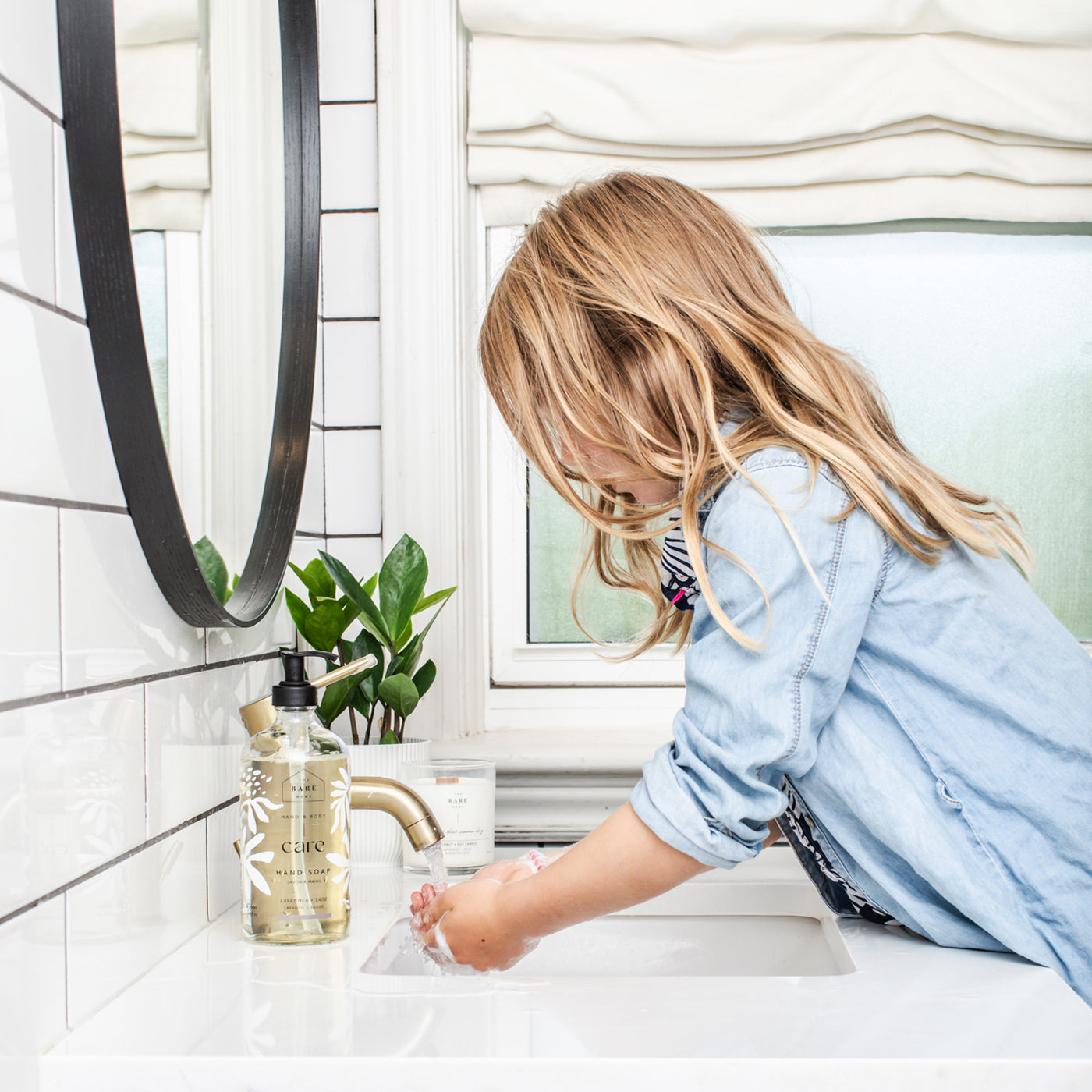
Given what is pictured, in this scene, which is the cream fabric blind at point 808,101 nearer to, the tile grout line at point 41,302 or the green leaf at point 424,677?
the green leaf at point 424,677

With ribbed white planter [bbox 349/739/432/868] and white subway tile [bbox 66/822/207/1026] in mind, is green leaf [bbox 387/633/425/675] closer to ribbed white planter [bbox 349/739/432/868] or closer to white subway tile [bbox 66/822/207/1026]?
ribbed white planter [bbox 349/739/432/868]

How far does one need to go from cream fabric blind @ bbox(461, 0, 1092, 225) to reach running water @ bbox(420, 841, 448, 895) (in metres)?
0.84

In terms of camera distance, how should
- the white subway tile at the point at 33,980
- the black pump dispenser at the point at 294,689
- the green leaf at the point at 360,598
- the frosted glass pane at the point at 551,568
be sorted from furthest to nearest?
the frosted glass pane at the point at 551,568
the green leaf at the point at 360,598
the black pump dispenser at the point at 294,689
the white subway tile at the point at 33,980

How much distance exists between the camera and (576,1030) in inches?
24.4

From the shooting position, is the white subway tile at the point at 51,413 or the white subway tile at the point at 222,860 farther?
the white subway tile at the point at 222,860

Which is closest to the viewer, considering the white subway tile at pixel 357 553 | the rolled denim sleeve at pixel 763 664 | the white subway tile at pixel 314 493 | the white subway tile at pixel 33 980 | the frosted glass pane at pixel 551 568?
the white subway tile at pixel 33 980

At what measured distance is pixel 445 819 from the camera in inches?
42.2

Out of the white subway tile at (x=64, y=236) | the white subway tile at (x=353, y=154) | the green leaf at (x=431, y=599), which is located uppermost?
the white subway tile at (x=353, y=154)

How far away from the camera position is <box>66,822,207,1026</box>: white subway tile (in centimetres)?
64

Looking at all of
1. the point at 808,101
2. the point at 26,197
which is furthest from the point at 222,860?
the point at 808,101

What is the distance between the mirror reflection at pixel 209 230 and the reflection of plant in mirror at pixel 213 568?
0.03 feet

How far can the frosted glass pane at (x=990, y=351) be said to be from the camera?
54.4 inches

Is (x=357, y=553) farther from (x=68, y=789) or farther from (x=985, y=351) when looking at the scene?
(x=985, y=351)

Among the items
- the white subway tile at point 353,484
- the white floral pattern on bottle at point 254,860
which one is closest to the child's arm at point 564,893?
the white floral pattern on bottle at point 254,860
